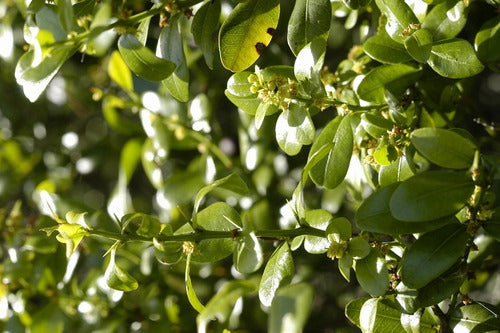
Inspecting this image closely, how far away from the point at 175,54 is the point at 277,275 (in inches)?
19.2

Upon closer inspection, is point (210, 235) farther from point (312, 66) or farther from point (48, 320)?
point (48, 320)

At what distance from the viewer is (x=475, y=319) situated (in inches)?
44.3

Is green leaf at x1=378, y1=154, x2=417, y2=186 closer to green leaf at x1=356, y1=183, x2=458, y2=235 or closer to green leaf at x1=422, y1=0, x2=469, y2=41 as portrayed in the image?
green leaf at x1=356, y1=183, x2=458, y2=235

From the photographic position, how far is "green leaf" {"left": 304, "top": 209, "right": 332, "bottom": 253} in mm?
1148

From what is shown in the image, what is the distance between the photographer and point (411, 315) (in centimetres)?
111

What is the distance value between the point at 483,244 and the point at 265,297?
56 centimetres

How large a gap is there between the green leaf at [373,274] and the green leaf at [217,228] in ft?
0.82

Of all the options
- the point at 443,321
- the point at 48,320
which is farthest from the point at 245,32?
the point at 48,320

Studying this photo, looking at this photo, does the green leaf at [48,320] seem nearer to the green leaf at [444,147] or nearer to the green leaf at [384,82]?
the green leaf at [384,82]

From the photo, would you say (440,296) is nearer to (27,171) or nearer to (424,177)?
(424,177)

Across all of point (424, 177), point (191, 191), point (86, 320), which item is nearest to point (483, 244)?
point (424, 177)

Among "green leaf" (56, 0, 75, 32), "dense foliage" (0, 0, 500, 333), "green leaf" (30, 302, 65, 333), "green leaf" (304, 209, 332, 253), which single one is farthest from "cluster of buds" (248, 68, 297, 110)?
"green leaf" (30, 302, 65, 333)

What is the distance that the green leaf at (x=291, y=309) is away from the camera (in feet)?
2.85

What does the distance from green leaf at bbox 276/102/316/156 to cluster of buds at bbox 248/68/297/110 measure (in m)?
0.02
